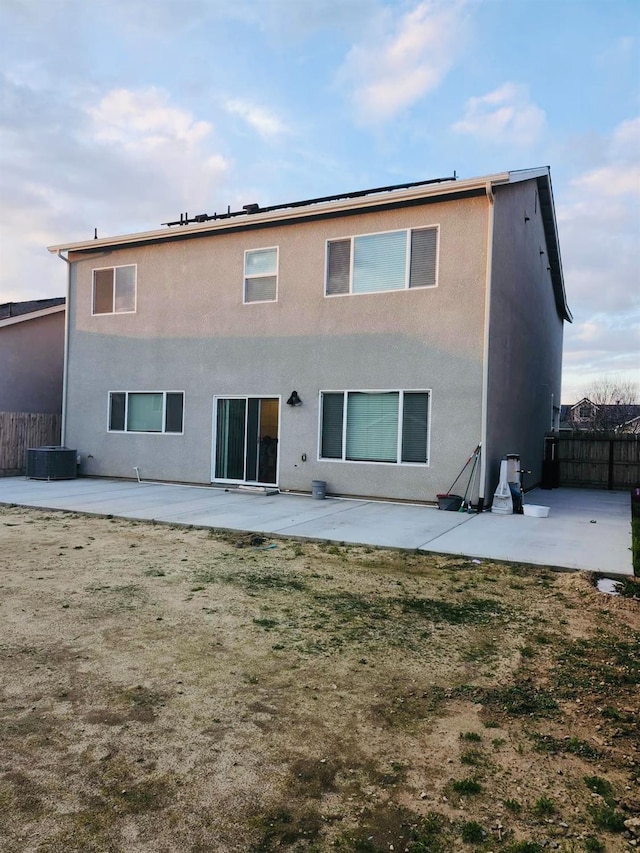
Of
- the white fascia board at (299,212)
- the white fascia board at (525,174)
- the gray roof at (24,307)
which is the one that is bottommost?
the gray roof at (24,307)

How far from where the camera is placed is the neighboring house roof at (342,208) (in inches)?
386

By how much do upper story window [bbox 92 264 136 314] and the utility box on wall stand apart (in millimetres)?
3676

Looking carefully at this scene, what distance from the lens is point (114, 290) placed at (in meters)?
14.0

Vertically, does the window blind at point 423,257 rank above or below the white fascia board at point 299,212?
below

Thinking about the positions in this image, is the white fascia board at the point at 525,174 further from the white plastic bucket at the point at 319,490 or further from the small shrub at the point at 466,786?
the small shrub at the point at 466,786

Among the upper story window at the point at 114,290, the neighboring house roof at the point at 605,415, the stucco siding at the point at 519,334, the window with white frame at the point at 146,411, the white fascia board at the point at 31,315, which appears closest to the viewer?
the stucco siding at the point at 519,334

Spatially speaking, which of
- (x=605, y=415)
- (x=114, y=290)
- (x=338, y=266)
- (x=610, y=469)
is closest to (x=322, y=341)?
(x=338, y=266)

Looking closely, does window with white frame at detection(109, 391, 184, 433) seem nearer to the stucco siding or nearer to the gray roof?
the gray roof

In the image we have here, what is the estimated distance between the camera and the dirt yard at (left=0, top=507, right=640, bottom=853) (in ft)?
6.75

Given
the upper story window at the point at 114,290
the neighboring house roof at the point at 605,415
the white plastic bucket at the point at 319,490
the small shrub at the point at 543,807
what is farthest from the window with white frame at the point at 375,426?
the neighboring house roof at the point at 605,415

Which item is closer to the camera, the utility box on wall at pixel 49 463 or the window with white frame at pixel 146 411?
the window with white frame at pixel 146 411

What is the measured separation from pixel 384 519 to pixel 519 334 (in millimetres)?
6010

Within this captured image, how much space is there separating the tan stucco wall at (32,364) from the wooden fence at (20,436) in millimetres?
1234

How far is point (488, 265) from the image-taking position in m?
9.83
